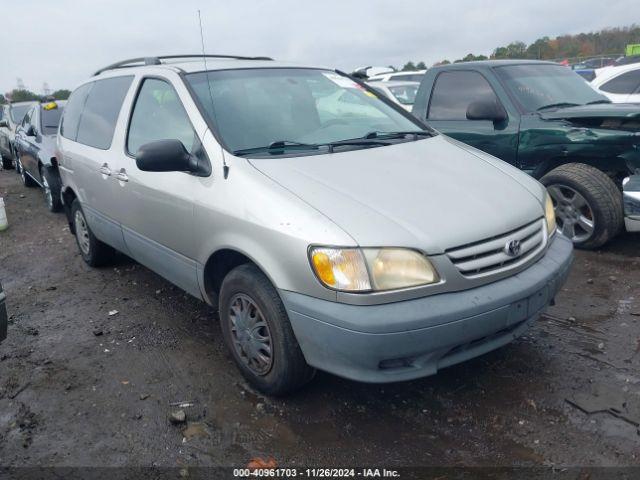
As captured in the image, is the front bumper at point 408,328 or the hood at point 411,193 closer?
the front bumper at point 408,328

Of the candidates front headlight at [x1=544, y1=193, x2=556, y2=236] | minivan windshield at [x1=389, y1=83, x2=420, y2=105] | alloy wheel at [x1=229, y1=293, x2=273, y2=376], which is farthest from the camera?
minivan windshield at [x1=389, y1=83, x2=420, y2=105]

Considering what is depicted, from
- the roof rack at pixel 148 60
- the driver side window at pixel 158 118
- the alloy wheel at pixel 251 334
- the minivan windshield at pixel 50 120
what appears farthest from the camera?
the minivan windshield at pixel 50 120

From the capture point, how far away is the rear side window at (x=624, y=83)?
7.46 meters

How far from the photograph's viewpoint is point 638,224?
15.0 ft

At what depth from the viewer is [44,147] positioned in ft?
25.1

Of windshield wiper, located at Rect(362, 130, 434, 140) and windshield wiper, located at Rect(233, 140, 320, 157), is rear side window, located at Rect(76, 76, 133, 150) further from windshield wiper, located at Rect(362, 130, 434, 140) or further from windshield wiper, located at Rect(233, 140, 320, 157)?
windshield wiper, located at Rect(362, 130, 434, 140)

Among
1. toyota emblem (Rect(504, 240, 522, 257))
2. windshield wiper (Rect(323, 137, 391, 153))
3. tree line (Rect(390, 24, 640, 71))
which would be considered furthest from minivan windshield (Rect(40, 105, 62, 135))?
tree line (Rect(390, 24, 640, 71))

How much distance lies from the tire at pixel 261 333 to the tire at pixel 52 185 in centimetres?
543

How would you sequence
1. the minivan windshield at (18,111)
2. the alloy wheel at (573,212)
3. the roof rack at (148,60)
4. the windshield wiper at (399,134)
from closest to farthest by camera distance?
the windshield wiper at (399,134) → the roof rack at (148,60) → the alloy wheel at (573,212) → the minivan windshield at (18,111)

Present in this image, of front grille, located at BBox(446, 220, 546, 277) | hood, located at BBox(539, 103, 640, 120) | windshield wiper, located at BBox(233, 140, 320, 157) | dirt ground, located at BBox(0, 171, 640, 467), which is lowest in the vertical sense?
dirt ground, located at BBox(0, 171, 640, 467)

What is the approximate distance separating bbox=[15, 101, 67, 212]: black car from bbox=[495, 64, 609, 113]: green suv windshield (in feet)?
18.2

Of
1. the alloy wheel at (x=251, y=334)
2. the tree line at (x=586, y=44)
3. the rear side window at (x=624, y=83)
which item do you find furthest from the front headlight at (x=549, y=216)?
the tree line at (x=586, y=44)

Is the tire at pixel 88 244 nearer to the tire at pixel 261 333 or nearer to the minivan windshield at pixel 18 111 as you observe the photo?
the tire at pixel 261 333

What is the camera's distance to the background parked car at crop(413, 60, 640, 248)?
183 inches
